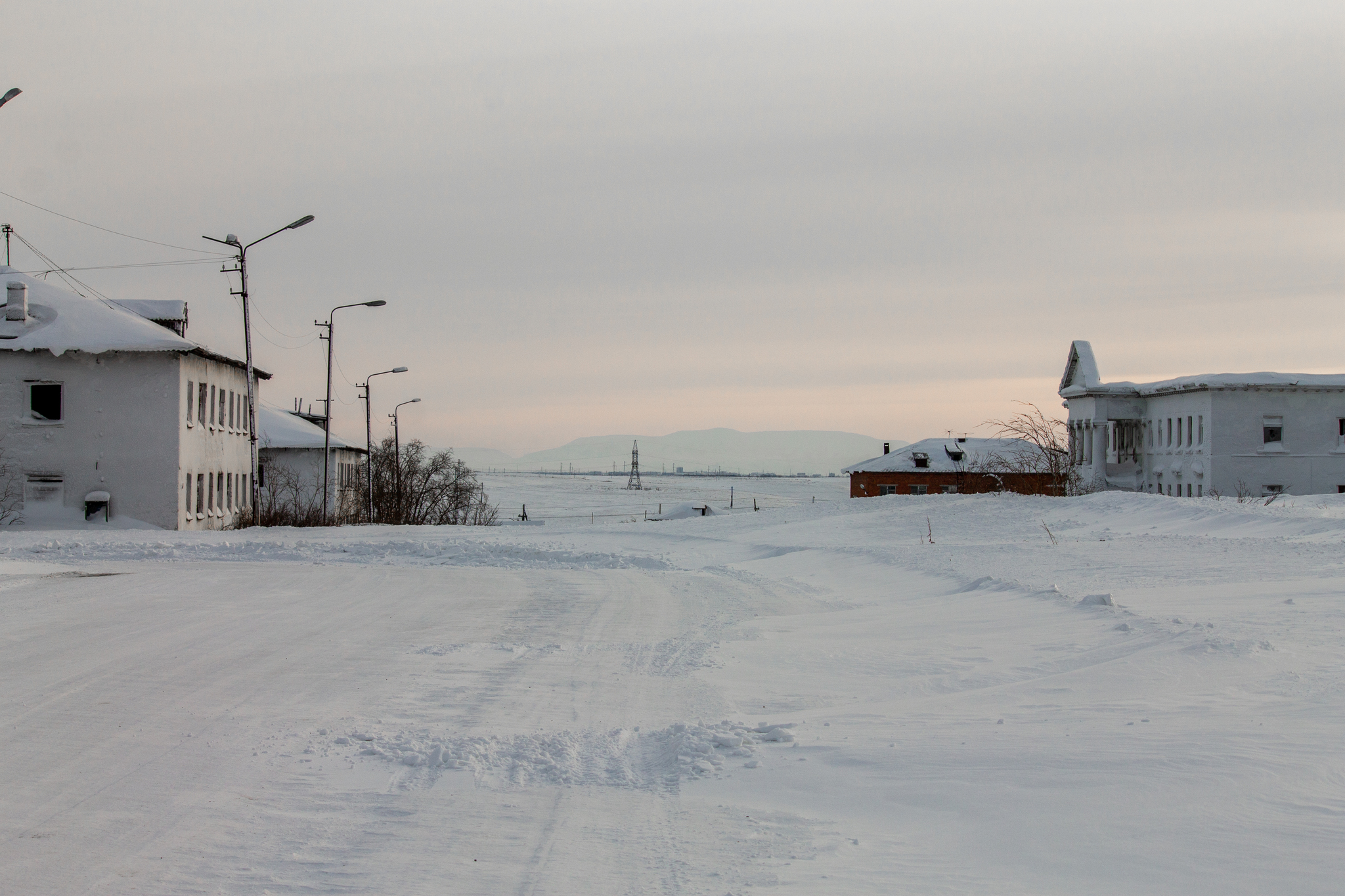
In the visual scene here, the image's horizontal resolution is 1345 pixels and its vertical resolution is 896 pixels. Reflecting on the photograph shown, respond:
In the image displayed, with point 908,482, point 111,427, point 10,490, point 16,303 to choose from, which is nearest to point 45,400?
point 111,427

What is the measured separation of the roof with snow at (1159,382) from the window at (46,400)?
61167 millimetres

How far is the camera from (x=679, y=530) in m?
35.7

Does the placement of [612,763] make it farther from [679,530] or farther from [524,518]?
[524,518]

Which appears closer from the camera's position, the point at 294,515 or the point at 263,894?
the point at 263,894

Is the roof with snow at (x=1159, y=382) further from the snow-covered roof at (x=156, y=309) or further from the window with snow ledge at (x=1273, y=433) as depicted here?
the snow-covered roof at (x=156, y=309)

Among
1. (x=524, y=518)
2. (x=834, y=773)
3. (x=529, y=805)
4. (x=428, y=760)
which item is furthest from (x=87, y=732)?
(x=524, y=518)

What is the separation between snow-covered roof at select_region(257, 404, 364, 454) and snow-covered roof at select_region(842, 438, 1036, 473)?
42.0 m

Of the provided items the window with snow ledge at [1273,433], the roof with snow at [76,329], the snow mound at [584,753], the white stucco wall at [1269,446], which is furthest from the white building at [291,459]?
the window with snow ledge at [1273,433]

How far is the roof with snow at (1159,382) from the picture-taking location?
68.4 meters

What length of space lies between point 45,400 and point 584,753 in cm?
3820

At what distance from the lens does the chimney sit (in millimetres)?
38281

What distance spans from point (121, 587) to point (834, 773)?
578 inches

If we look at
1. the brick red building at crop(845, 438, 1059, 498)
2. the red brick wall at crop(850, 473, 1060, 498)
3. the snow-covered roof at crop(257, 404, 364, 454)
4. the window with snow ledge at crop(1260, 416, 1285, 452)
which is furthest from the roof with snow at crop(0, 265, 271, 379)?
the window with snow ledge at crop(1260, 416, 1285, 452)

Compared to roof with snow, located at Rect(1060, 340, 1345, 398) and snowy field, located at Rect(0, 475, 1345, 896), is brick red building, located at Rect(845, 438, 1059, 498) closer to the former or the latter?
roof with snow, located at Rect(1060, 340, 1345, 398)
